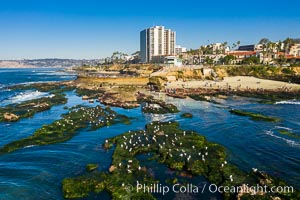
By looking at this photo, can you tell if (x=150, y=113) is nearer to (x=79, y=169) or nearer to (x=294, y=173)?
(x=79, y=169)

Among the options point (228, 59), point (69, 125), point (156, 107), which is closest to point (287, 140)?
point (156, 107)

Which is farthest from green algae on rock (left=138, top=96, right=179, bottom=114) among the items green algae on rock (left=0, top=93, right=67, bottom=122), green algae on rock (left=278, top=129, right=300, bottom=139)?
green algae on rock (left=0, top=93, right=67, bottom=122)

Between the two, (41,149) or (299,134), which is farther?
(299,134)

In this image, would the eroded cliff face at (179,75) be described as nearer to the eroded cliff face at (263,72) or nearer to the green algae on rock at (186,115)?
the eroded cliff face at (263,72)

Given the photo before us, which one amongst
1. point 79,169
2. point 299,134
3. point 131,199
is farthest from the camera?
point 299,134

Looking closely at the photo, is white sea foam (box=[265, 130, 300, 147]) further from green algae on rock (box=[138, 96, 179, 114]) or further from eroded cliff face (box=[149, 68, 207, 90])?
eroded cliff face (box=[149, 68, 207, 90])

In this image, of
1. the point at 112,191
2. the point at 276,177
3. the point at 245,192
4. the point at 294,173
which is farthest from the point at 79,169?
the point at 294,173
